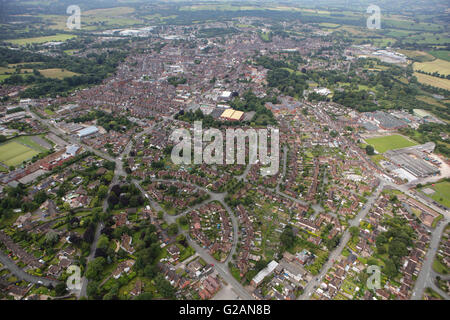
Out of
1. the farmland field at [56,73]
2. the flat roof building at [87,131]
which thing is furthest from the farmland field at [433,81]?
the farmland field at [56,73]

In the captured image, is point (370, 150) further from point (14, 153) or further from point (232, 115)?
point (14, 153)

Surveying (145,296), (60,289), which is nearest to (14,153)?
(60,289)

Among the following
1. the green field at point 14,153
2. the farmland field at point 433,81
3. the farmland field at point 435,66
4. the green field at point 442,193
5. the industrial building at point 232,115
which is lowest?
the green field at point 442,193

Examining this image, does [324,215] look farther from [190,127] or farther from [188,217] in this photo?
[190,127]

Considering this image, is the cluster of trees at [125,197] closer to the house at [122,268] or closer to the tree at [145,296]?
the house at [122,268]

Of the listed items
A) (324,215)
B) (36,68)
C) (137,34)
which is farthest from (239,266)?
(137,34)
